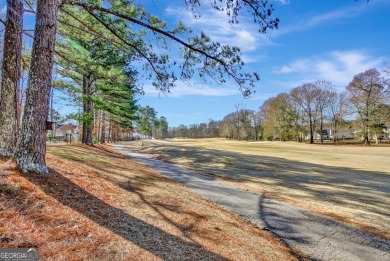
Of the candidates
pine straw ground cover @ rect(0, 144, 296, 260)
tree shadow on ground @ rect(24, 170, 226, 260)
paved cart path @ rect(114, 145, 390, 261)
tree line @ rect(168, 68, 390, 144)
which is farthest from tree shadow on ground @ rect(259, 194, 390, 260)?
tree line @ rect(168, 68, 390, 144)

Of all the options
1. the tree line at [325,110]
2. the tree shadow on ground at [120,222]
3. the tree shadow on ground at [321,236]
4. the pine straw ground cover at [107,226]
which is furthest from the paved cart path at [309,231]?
the tree line at [325,110]

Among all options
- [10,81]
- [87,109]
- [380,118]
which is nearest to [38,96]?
[10,81]

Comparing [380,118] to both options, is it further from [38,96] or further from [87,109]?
[38,96]

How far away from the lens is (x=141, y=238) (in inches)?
121

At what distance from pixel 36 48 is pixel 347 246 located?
22.7ft

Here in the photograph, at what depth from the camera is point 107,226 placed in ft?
10.5

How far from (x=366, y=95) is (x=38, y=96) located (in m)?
45.8

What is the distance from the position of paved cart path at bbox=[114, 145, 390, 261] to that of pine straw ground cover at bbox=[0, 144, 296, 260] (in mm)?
533

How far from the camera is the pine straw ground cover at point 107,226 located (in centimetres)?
258

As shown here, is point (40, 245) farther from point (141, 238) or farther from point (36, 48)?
point (36, 48)

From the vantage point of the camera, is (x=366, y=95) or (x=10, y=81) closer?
(x=10, y=81)

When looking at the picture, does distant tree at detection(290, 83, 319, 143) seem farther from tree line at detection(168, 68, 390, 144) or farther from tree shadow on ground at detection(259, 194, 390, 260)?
tree shadow on ground at detection(259, 194, 390, 260)

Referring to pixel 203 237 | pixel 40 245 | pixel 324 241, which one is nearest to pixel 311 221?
pixel 324 241

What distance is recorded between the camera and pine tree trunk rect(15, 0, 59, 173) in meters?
4.07
